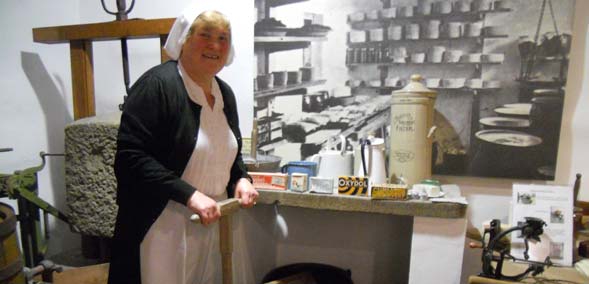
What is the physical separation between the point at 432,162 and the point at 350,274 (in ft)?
2.00

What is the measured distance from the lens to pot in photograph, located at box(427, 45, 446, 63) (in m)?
1.47

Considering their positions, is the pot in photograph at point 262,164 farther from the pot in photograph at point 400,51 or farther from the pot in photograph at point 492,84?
the pot in photograph at point 492,84

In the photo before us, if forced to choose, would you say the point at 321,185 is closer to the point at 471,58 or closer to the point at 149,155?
the point at 149,155

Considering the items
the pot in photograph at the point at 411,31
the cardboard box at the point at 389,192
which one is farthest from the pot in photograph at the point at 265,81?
the cardboard box at the point at 389,192

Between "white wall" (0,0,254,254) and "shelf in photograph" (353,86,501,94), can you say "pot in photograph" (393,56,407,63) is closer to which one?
"shelf in photograph" (353,86,501,94)

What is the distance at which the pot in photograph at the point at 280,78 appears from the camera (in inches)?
65.4

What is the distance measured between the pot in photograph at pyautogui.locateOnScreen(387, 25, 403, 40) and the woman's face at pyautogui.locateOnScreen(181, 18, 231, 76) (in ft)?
2.47

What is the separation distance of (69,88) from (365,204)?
1750 mm

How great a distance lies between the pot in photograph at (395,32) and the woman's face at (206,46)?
754mm

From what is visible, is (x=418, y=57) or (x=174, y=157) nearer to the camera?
(x=174, y=157)

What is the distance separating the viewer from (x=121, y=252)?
103cm

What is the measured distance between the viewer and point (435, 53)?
4.86 feet

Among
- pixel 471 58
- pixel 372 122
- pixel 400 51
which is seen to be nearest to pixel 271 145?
pixel 372 122

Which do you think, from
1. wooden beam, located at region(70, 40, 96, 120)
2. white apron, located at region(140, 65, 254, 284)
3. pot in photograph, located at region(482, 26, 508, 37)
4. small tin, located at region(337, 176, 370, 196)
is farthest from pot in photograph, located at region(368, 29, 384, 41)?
wooden beam, located at region(70, 40, 96, 120)
